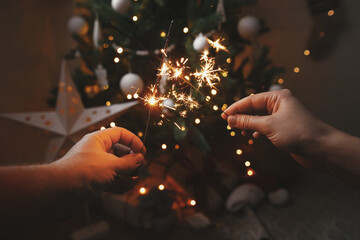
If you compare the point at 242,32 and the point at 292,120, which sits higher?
the point at 242,32

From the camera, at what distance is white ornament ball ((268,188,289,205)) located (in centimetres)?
141

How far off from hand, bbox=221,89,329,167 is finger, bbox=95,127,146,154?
31 centimetres

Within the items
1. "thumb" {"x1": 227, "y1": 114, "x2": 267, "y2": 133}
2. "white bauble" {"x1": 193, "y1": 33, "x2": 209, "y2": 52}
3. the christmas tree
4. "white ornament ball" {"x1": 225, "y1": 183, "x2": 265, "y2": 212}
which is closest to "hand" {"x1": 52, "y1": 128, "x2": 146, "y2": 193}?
the christmas tree

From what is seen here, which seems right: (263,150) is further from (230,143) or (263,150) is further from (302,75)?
(302,75)

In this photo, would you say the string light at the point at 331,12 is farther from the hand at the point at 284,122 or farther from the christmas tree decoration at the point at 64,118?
the christmas tree decoration at the point at 64,118

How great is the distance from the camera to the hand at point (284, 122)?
631mm

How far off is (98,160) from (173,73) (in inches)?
15.8

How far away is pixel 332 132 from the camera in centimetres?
63

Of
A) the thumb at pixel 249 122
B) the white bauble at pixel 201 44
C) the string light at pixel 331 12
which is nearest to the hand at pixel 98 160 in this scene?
the thumb at pixel 249 122

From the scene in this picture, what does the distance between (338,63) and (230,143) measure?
3.48ft

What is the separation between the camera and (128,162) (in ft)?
2.23

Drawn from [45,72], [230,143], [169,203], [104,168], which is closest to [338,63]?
[230,143]

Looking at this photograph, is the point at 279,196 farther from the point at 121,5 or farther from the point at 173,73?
the point at 121,5

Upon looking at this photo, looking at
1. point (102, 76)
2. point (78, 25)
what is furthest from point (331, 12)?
point (78, 25)
